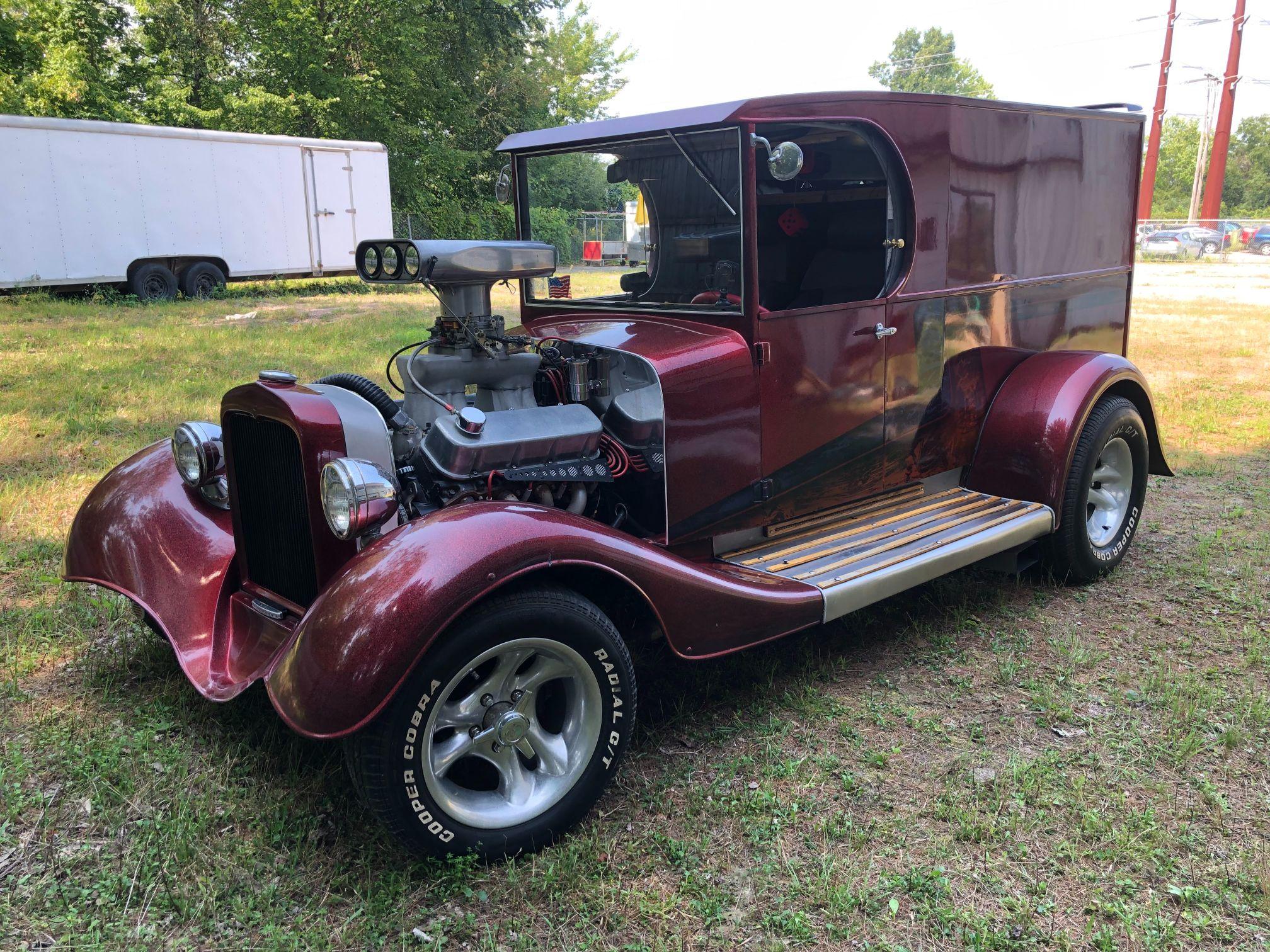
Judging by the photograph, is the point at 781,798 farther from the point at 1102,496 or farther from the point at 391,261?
the point at 1102,496

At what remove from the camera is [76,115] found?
2100 centimetres

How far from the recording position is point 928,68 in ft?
245

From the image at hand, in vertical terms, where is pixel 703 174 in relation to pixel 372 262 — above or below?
above

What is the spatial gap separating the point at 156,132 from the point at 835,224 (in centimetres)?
1522

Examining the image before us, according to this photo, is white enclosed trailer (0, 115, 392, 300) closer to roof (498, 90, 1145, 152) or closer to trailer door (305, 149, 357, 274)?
trailer door (305, 149, 357, 274)

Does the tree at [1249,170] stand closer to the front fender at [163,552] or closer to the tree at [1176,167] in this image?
the tree at [1176,167]

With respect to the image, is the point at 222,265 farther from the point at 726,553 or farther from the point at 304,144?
the point at 726,553

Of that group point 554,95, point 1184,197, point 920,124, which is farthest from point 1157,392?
point 1184,197

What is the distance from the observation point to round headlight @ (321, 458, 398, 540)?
2730 millimetres

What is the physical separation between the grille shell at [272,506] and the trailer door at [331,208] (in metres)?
16.5

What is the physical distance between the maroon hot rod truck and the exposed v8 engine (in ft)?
0.04

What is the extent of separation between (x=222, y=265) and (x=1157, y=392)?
1539 cm

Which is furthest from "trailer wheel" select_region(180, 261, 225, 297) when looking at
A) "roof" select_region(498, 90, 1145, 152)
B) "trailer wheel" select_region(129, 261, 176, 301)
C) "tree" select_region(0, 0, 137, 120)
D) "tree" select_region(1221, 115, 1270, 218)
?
"tree" select_region(1221, 115, 1270, 218)

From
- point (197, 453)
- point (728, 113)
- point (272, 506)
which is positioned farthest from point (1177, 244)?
point (272, 506)
